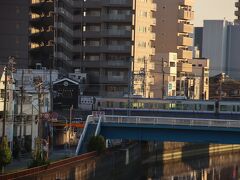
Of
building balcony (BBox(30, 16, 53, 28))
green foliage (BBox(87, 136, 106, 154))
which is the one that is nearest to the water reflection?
green foliage (BBox(87, 136, 106, 154))

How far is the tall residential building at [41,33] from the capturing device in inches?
3447

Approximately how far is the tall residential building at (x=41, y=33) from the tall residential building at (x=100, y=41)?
0.95m

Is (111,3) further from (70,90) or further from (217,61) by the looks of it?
(217,61)

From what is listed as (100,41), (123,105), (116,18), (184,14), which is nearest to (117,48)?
(100,41)

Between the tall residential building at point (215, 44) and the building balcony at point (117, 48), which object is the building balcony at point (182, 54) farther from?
the tall residential building at point (215, 44)

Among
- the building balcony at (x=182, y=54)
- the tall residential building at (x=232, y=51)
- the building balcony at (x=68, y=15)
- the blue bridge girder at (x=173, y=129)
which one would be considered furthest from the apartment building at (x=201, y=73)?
the blue bridge girder at (x=173, y=129)

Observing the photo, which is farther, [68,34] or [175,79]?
[175,79]

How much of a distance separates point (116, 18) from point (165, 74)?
22.5m

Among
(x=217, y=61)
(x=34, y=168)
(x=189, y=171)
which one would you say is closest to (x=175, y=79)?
(x=189, y=171)

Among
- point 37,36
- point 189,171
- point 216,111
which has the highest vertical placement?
point 37,36

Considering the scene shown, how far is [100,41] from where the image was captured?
90.4 meters

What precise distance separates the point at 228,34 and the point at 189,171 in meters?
113

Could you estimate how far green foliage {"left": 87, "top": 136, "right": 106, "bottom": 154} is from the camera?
51.3 metres

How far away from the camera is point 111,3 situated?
9062 cm
